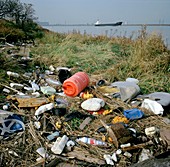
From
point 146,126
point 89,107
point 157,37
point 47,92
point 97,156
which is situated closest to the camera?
point 97,156

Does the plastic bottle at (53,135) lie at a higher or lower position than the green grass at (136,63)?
lower

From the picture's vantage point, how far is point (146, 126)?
102 inches

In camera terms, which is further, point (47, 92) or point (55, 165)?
point (47, 92)

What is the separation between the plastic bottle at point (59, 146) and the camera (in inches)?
A: 79.8

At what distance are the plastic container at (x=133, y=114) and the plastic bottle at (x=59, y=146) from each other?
928mm

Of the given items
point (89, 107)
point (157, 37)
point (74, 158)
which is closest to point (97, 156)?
point (74, 158)

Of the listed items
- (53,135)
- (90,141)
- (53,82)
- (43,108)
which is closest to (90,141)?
(90,141)

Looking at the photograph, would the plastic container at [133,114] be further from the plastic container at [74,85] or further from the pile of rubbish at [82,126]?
the plastic container at [74,85]

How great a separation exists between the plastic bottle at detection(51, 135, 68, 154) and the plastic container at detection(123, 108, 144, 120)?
93cm

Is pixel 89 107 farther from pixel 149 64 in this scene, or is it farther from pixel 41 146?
pixel 149 64

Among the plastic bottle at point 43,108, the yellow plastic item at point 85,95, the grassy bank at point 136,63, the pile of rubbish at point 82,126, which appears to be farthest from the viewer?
the grassy bank at point 136,63

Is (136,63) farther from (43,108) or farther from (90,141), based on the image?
(90,141)

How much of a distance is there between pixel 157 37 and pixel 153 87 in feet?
5.84

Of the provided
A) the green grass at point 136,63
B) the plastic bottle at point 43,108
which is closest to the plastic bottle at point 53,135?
the plastic bottle at point 43,108
